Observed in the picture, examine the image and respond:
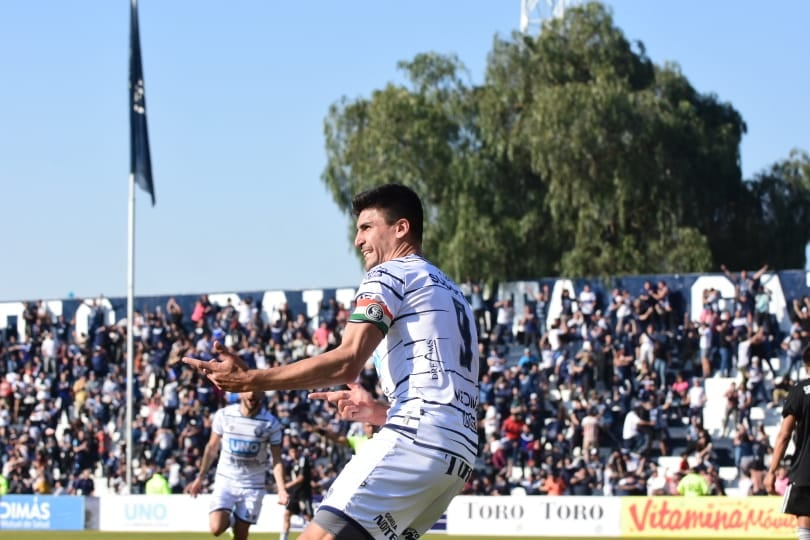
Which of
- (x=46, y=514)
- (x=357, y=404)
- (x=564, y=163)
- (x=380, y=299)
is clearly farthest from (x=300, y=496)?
(x=564, y=163)

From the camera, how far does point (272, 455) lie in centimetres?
1694

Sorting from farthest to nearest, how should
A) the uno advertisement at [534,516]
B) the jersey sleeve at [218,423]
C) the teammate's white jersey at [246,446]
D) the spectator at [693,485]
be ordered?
the uno advertisement at [534,516] → the spectator at [693,485] → the jersey sleeve at [218,423] → the teammate's white jersey at [246,446]

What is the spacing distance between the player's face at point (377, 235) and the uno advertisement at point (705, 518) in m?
22.3

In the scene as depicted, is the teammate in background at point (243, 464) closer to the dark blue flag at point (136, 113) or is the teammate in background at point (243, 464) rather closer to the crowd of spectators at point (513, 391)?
the crowd of spectators at point (513, 391)

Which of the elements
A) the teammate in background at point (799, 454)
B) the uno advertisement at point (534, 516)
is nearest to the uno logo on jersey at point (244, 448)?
the teammate in background at point (799, 454)

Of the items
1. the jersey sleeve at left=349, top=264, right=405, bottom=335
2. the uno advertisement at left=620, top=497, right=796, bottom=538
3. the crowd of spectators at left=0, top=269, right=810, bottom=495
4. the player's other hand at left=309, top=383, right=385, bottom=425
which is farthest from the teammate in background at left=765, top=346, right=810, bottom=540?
the crowd of spectators at left=0, top=269, right=810, bottom=495

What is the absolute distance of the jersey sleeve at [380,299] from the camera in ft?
19.4

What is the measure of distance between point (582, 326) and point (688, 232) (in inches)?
454

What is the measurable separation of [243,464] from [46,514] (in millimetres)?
19031

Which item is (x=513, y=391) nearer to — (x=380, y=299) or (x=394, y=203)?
(x=394, y=203)

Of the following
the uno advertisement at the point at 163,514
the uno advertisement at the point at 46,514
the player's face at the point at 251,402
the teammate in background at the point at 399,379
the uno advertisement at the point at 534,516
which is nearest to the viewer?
the teammate in background at the point at 399,379

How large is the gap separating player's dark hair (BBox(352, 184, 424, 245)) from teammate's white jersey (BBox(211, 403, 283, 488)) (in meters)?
10.7

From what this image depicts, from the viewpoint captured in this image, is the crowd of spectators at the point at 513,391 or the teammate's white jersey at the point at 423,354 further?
the crowd of spectators at the point at 513,391

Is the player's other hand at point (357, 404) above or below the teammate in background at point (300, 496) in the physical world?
above
